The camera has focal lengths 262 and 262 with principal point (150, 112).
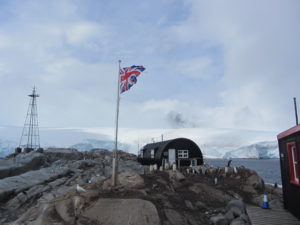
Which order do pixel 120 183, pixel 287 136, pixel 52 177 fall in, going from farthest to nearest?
pixel 52 177 < pixel 120 183 < pixel 287 136

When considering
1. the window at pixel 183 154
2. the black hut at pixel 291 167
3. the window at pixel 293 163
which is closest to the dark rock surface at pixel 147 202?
the black hut at pixel 291 167

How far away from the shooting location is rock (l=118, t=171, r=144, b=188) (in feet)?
46.6

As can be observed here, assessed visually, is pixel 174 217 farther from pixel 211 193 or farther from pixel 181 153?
pixel 181 153

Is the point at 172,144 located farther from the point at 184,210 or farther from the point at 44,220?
the point at 44,220

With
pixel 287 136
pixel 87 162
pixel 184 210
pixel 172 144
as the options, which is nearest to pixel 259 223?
pixel 184 210

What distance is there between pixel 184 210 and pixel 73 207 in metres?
4.90

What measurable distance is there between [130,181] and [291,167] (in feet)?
26.6

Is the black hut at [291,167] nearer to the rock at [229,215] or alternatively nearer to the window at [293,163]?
the window at [293,163]

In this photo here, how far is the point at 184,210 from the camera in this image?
39.1ft

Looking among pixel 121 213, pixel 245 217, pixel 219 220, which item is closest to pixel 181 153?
pixel 245 217

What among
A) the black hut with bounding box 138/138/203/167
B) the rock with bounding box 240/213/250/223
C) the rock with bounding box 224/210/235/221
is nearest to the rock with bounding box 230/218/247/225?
the rock with bounding box 240/213/250/223

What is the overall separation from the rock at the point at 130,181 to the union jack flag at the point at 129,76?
4894 millimetres

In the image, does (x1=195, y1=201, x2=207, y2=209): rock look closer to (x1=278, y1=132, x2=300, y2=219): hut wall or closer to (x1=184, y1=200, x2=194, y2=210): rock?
(x1=184, y1=200, x2=194, y2=210): rock

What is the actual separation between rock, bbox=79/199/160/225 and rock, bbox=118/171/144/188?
2969 millimetres
